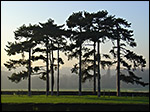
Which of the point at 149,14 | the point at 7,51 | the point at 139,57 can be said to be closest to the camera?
the point at 149,14

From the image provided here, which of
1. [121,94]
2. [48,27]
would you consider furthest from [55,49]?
[121,94]

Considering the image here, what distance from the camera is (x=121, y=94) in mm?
57406

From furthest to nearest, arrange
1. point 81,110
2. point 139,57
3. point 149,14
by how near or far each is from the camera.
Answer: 1. point 139,57
2. point 149,14
3. point 81,110

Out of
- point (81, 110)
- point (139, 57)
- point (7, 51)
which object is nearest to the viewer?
point (81, 110)

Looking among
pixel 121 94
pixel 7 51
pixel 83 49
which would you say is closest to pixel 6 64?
pixel 7 51

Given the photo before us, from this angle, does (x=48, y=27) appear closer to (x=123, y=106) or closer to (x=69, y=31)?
(x=69, y=31)

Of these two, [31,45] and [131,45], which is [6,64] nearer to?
[31,45]

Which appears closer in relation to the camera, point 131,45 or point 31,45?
point 131,45

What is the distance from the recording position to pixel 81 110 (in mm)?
31172

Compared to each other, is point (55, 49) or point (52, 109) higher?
point (55, 49)

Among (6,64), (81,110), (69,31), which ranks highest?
(69,31)

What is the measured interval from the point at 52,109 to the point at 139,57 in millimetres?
25909

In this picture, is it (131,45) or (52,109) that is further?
(131,45)

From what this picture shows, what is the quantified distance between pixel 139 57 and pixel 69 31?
491 inches
